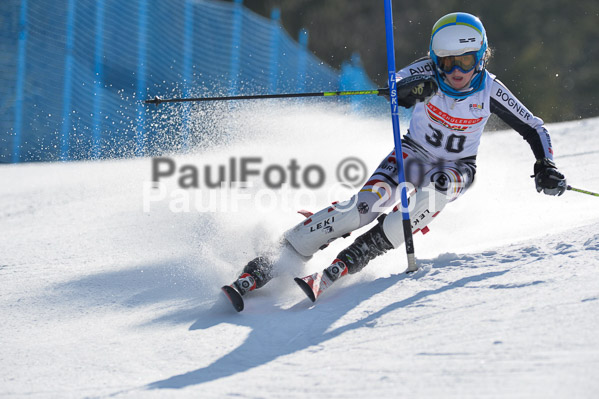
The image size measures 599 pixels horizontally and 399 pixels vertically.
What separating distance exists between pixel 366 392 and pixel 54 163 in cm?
787

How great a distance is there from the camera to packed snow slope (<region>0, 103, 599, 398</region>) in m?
2.47

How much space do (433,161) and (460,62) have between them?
66 centimetres

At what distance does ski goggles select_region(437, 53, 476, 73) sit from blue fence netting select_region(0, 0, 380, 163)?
6.36 metres

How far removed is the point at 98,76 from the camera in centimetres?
953

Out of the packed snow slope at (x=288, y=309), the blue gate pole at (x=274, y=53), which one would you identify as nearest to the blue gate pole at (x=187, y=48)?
the blue gate pole at (x=274, y=53)

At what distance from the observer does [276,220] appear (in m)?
→ 4.44

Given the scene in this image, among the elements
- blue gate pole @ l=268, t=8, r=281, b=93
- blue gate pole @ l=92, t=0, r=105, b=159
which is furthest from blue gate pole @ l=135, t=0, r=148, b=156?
blue gate pole @ l=268, t=8, r=281, b=93

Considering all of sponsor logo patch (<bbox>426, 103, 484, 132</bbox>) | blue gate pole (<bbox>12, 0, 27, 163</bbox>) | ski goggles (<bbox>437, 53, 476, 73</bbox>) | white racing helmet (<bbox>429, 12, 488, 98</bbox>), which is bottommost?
sponsor logo patch (<bbox>426, 103, 484, 132</bbox>)

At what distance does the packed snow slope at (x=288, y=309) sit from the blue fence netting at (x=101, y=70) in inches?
110

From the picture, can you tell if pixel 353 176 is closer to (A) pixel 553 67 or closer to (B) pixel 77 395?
(B) pixel 77 395

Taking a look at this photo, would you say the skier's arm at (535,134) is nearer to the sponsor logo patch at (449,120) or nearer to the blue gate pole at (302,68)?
the sponsor logo patch at (449,120)

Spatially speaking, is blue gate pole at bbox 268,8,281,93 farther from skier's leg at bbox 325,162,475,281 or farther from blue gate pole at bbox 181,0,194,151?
skier's leg at bbox 325,162,475,281

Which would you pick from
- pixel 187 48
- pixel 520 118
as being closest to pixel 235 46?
pixel 187 48

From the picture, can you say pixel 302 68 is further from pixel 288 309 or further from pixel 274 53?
pixel 288 309
